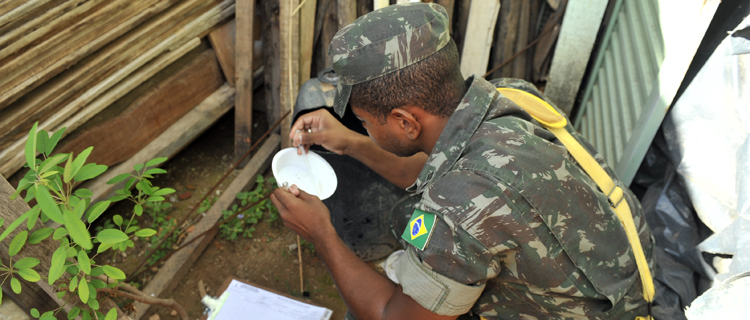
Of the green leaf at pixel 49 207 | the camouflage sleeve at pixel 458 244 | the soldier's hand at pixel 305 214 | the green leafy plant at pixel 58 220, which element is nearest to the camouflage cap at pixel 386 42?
the camouflage sleeve at pixel 458 244

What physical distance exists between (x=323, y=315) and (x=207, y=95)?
171 centimetres

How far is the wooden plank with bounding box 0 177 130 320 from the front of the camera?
3.90ft

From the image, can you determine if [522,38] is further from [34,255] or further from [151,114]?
[34,255]

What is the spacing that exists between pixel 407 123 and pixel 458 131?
0.18 metres

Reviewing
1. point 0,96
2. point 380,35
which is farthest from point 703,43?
point 0,96

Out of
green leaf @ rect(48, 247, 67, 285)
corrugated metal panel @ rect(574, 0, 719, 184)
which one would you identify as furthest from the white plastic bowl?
corrugated metal panel @ rect(574, 0, 719, 184)

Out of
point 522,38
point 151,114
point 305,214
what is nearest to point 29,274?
point 305,214

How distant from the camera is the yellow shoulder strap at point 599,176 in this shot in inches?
59.7

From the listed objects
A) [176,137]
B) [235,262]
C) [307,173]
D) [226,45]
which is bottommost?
[235,262]

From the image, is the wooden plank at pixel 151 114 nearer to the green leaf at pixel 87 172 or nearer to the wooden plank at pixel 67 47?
the wooden plank at pixel 67 47

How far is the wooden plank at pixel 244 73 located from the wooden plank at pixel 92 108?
0.27m

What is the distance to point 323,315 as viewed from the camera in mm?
2168

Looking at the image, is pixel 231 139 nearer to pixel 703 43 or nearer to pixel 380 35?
pixel 380 35

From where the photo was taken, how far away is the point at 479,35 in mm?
2893
